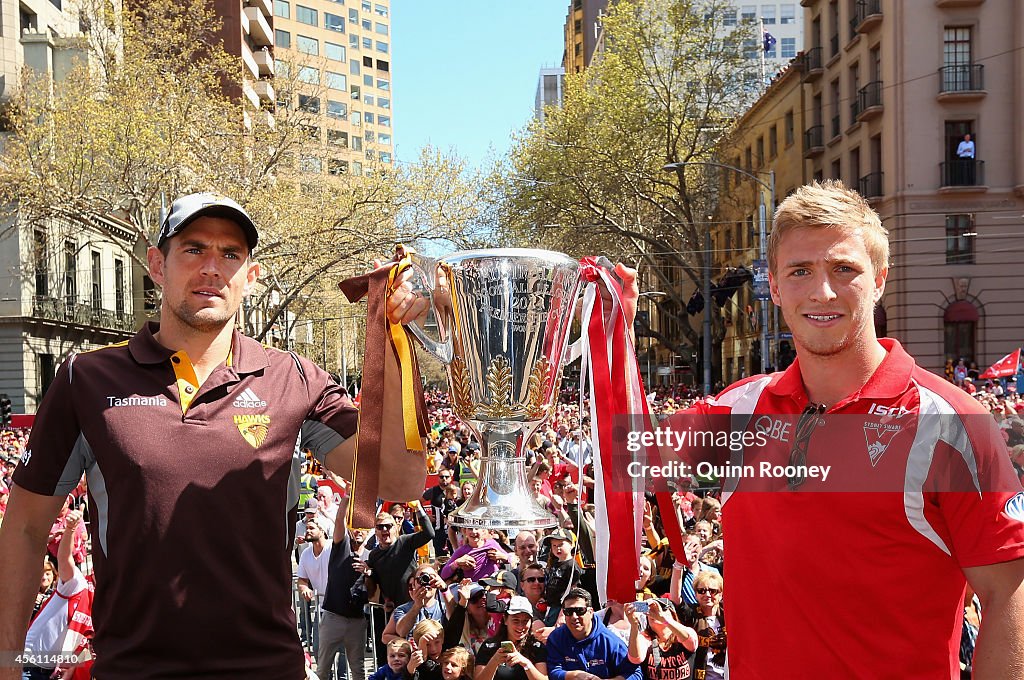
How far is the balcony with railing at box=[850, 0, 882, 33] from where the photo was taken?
30453mm

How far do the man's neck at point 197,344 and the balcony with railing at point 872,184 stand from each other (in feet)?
100

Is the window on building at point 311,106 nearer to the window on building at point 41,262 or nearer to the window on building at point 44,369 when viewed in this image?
the window on building at point 41,262

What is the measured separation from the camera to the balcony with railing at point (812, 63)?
36.2 metres

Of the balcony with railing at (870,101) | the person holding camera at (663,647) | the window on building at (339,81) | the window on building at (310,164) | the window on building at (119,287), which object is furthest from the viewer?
the window on building at (339,81)

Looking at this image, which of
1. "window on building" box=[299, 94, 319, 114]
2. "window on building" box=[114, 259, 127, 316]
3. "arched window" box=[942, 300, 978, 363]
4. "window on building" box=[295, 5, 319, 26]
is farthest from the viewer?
"window on building" box=[295, 5, 319, 26]

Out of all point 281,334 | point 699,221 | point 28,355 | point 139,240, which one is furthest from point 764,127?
point 28,355

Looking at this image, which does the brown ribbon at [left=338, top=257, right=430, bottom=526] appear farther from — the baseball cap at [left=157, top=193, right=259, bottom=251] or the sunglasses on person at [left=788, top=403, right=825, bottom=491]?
the sunglasses on person at [left=788, top=403, right=825, bottom=491]

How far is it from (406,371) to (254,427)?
1.41 ft

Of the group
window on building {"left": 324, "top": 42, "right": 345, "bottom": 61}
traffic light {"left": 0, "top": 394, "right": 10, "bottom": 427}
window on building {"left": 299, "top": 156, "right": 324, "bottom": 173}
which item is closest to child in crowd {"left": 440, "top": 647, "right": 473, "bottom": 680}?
traffic light {"left": 0, "top": 394, "right": 10, "bottom": 427}

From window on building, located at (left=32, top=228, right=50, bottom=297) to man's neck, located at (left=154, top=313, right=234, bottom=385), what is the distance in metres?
31.6

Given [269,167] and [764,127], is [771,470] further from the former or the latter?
[764,127]

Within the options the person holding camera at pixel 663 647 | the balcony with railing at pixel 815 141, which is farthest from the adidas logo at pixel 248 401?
the balcony with railing at pixel 815 141

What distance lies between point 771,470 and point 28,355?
37.0 metres

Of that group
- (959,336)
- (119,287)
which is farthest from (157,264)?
(119,287)
